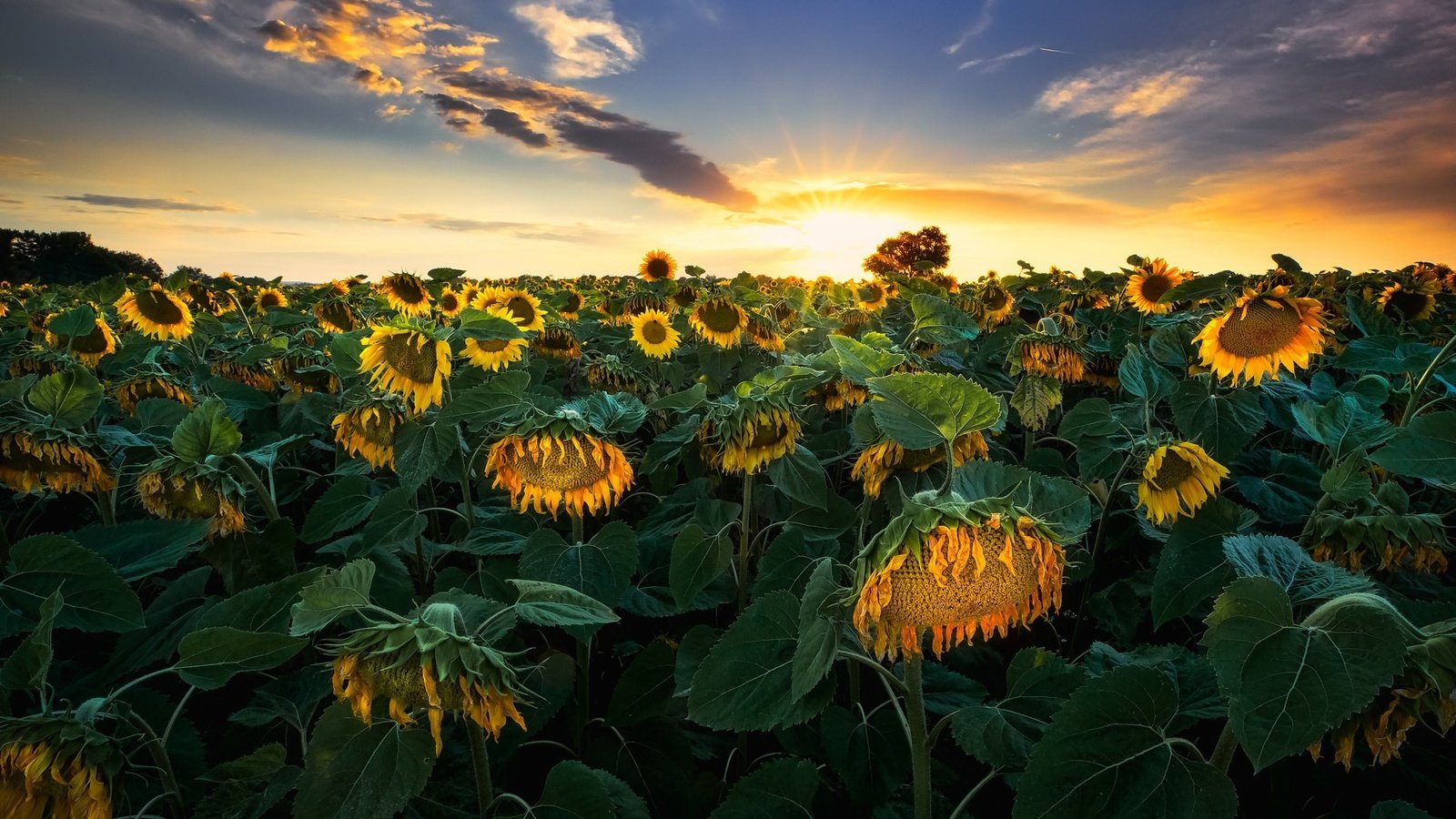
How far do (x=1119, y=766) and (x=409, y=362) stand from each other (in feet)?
8.46

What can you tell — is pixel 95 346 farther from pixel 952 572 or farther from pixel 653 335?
pixel 952 572

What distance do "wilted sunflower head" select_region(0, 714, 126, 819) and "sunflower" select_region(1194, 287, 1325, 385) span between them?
13.3ft

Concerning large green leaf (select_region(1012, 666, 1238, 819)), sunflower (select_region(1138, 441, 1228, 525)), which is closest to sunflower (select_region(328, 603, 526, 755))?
large green leaf (select_region(1012, 666, 1238, 819))

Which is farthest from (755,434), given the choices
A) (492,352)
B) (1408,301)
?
(1408,301)

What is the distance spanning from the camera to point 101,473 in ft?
8.82

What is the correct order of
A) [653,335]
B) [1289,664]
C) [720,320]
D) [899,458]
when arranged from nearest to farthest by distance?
[1289,664] → [899,458] → [720,320] → [653,335]

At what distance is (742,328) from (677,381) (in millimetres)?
897

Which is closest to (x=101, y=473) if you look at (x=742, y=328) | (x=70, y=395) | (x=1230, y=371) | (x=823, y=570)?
(x=70, y=395)

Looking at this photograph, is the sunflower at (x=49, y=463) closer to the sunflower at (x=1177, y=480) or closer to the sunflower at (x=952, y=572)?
the sunflower at (x=952, y=572)

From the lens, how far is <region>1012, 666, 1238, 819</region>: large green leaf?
50.3 inches

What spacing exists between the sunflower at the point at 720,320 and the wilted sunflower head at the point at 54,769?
424 cm

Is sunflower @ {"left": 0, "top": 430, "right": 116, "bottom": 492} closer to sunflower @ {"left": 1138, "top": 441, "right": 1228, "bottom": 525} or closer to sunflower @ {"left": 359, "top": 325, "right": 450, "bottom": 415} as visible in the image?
sunflower @ {"left": 359, "top": 325, "right": 450, "bottom": 415}

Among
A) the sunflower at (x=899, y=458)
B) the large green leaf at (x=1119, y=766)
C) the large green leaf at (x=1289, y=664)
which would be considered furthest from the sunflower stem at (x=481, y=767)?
the large green leaf at (x=1289, y=664)

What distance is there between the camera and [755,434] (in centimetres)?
233
